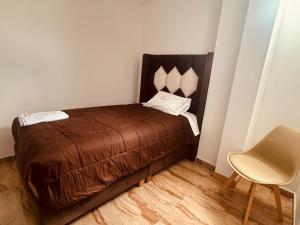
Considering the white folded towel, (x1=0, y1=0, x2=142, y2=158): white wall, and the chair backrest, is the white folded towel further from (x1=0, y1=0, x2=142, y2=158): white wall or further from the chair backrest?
the chair backrest

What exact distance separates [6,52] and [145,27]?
2.12 meters

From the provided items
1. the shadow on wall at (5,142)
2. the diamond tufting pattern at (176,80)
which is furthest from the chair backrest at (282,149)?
the shadow on wall at (5,142)

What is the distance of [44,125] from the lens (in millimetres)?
1540

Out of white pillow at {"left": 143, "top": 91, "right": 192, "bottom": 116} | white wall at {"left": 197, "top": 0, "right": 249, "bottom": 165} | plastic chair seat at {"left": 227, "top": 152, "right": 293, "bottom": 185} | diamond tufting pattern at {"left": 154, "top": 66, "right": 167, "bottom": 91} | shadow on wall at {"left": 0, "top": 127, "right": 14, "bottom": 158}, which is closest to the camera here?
plastic chair seat at {"left": 227, "top": 152, "right": 293, "bottom": 185}

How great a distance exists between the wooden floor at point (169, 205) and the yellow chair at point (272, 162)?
16 cm

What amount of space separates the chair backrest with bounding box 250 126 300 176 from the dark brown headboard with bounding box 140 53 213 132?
2.57 ft

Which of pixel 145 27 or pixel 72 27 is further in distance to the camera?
pixel 145 27

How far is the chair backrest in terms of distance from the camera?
4.87ft

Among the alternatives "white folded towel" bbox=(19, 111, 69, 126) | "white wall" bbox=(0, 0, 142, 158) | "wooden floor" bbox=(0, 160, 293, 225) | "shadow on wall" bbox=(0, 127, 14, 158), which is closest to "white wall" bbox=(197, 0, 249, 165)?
"wooden floor" bbox=(0, 160, 293, 225)

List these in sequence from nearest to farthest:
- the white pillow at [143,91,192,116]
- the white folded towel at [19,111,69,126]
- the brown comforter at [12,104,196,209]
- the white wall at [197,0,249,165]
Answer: the brown comforter at [12,104,196,209], the white folded towel at [19,111,69,126], the white wall at [197,0,249,165], the white pillow at [143,91,192,116]

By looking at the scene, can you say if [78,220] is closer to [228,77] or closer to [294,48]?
[228,77]

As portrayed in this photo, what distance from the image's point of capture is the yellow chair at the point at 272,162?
4.65 ft

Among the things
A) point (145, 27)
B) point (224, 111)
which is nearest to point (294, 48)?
point (224, 111)

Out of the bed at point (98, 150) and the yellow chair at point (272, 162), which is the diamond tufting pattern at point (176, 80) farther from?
the yellow chair at point (272, 162)
